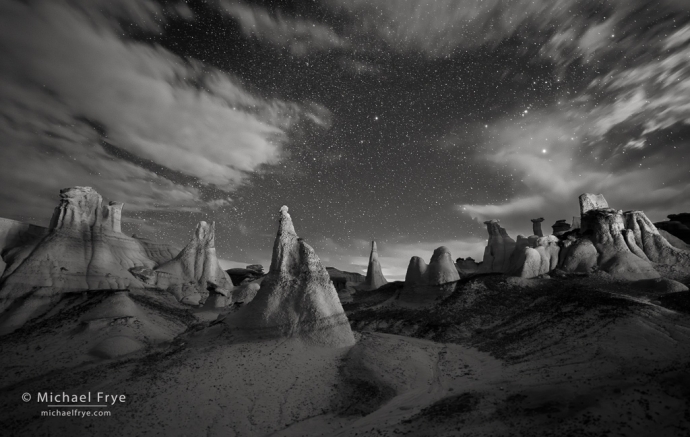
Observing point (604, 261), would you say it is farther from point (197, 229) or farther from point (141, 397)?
point (197, 229)

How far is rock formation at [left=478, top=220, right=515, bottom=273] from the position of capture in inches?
2179

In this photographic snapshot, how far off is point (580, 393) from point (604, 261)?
36.1m

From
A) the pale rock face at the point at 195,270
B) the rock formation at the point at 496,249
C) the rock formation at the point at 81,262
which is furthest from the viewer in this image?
the rock formation at the point at 496,249

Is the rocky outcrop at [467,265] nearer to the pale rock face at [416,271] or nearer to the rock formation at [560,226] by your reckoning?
the rock formation at [560,226]

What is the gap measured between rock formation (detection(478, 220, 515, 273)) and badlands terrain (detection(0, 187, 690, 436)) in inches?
490

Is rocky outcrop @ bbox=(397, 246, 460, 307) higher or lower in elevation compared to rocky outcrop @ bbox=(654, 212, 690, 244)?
lower

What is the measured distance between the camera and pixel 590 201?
49.3 metres

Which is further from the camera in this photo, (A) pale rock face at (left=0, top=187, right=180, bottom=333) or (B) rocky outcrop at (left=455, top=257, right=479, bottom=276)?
(B) rocky outcrop at (left=455, top=257, right=479, bottom=276)

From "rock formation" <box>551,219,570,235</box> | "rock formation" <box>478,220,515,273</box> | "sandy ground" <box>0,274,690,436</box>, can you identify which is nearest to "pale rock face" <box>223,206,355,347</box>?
"sandy ground" <box>0,274,690,436</box>

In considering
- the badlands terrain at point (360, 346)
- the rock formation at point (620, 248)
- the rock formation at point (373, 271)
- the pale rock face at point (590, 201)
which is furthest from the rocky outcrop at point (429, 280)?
the pale rock face at point (590, 201)

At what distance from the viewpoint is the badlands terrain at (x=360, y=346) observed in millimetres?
10625

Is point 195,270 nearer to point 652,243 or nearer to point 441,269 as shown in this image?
point 441,269

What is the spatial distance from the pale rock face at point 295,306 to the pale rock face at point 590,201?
47.9m

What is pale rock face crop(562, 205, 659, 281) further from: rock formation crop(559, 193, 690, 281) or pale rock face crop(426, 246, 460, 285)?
pale rock face crop(426, 246, 460, 285)
